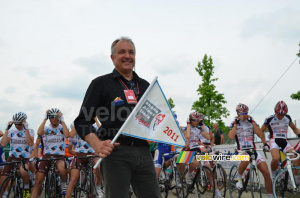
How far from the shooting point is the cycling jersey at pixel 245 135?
340 inches

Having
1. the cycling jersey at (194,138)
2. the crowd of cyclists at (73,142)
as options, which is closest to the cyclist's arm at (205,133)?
the cycling jersey at (194,138)

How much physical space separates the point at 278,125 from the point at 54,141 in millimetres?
5516

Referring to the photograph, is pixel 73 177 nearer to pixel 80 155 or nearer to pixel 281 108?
pixel 80 155

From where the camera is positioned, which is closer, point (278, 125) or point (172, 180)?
point (278, 125)

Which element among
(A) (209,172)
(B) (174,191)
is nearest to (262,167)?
(A) (209,172)

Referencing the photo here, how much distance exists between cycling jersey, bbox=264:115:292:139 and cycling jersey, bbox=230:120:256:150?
0.71 metres

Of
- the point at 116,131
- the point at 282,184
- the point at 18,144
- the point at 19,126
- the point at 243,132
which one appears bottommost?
the point at 282,184

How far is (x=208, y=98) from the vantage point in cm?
3906

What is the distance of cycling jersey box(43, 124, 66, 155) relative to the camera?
29.2 feet

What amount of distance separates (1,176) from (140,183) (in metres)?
7.33

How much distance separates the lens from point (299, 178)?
768cm

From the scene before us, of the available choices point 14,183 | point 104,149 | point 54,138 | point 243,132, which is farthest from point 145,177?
point 14,183

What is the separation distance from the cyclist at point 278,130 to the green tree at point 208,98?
2895 centimetres

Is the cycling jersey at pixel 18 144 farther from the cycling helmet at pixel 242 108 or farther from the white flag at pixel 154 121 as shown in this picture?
the white flag at pixel 154 121
